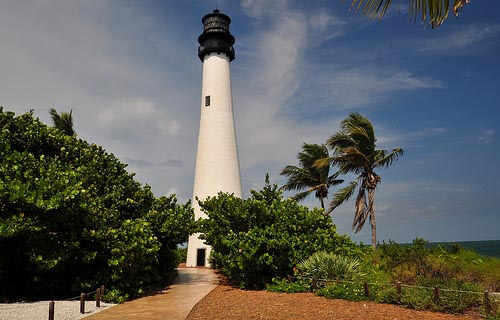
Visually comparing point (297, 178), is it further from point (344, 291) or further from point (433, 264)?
point (344, 291)

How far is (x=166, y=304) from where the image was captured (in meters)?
12.0

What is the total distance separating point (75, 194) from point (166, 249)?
7315mm

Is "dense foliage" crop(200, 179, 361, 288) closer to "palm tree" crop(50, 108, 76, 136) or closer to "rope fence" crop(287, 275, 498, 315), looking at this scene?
"rope fence" crop(287, 275, 498, 315)

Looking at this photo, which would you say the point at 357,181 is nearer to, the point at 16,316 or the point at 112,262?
the point at 112,262

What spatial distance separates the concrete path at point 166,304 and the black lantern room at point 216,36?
16777 mm

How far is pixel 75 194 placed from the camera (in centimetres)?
1143

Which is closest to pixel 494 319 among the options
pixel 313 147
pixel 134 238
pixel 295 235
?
pixel 295 235

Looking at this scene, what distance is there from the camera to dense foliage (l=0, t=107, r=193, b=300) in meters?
11.2

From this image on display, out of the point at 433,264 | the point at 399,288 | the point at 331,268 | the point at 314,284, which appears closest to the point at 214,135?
the point at 331,268

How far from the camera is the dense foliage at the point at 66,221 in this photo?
11.2 meters

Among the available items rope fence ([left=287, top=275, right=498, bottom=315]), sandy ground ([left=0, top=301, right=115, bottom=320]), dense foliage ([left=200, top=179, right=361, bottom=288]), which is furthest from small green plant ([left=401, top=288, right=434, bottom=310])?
sandy ground ([left=0, top=301, right=115, bottom=320])

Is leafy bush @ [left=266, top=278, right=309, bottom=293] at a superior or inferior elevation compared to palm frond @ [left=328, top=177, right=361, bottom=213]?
inferior

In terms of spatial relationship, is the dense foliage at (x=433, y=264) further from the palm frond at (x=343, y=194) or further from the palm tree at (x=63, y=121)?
the palm tree at (x=63, y=121)

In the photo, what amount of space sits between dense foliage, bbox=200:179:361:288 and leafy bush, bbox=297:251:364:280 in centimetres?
98
